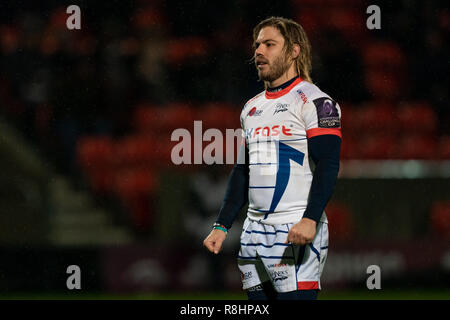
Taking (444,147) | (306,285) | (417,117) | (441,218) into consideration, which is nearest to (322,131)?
(306,285)

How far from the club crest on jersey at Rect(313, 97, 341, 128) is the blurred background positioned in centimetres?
363

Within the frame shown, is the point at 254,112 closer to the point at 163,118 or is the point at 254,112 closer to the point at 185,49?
the point at 163,118

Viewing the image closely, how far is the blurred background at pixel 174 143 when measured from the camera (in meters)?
6.82

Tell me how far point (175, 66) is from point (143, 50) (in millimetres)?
515

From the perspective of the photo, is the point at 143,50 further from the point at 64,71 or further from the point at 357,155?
the point at 357,155

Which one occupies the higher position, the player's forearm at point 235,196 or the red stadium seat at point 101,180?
the red stadium seat at point 101,180

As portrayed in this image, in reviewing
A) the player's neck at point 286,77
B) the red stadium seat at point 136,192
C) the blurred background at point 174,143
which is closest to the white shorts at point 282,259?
the player's neck at point 286,77

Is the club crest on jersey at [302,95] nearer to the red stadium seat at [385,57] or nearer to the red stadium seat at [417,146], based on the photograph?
the red stadium seat at [417,146]

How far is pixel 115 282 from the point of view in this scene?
6793mm

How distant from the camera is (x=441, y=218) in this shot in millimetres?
7703

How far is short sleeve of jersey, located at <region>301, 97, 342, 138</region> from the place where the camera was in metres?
3.05

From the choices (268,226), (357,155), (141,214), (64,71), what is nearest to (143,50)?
(64,71)

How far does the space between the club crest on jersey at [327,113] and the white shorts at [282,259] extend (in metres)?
0.46

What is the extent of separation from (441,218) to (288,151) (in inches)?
202
